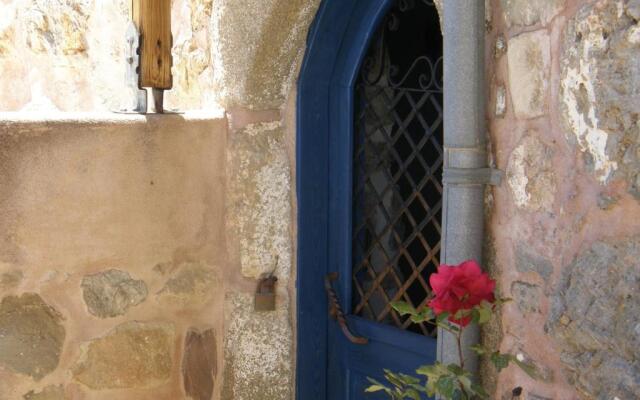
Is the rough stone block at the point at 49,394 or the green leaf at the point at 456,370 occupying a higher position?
the green leaf at the point at 456,370

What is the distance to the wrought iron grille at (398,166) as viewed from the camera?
319 centimetres

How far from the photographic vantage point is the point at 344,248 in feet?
11.5

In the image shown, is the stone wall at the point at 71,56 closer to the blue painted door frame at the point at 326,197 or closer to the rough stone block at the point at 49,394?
the blue painted door frame at the point at 326,197

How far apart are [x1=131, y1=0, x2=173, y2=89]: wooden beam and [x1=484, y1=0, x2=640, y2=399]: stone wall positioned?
52.8 inches

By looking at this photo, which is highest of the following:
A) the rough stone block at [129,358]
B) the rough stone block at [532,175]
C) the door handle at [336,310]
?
the rough stone block at [532,175]

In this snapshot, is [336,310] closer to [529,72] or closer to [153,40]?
[153,40]

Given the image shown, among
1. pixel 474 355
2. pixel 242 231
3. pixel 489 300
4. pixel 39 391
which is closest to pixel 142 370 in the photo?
pixel 39 391

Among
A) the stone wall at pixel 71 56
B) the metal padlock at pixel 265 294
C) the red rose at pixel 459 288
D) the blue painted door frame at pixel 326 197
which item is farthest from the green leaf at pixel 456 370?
the stone wall at pixel 71 56

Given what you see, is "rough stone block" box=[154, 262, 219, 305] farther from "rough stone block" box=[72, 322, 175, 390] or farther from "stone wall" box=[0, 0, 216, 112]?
"stone wall" box=[0, 0, 216, 112]

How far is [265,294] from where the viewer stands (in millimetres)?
3432

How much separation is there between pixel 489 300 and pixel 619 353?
291mm

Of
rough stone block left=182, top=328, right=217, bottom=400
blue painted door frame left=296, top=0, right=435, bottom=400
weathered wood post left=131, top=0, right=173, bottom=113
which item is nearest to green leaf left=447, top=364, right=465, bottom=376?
blue painted door frame left=296, top=0, right=435, bottom=400

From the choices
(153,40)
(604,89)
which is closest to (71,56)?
(153,40)

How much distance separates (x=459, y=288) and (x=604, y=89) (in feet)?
1.71
